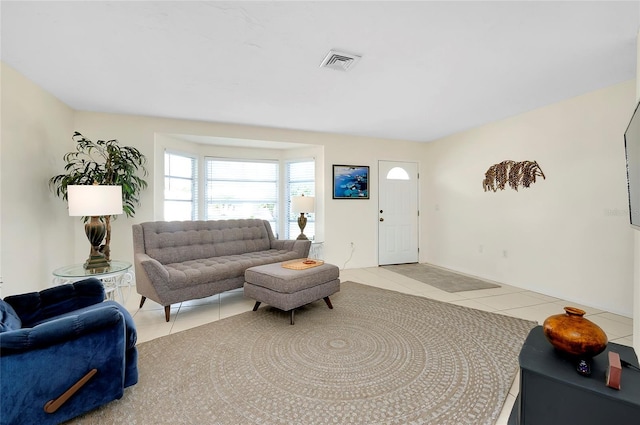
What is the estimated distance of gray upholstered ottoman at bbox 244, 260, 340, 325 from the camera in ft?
8.89

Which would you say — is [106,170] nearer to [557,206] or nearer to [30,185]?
[30,185]

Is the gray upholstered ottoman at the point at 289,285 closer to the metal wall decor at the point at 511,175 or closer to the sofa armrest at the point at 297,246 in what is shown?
the sofa armrest at the point at 297,246

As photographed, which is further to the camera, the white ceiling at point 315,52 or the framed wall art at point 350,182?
the framed wall art at point 350,182

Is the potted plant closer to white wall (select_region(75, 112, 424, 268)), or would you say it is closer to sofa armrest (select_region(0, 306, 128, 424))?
white wall (select_region(75, 112, 424, 268))

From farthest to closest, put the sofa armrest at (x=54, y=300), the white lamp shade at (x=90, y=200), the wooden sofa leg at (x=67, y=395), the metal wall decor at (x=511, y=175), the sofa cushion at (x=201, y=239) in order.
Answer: the metal wall decor at (x=511, y=175) < the sofa cushion at (x=201, y=239) < the white lamp shade at (x=90, y=200) < the sofa armrest at (x=54, y=300) < the wooden sofa leg at (x=67, y=395)

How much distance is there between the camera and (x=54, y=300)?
6.30 ft

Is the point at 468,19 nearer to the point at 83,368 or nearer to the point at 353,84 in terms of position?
the point at 353,84

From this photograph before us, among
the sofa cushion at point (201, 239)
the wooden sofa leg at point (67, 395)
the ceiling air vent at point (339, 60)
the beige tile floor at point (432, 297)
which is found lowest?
the beige tile floor at point (432, 297)

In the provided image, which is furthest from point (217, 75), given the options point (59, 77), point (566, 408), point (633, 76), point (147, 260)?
point (633, 76)

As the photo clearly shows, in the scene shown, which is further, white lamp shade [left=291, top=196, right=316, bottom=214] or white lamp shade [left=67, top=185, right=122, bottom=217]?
white lamp shade [left=291, top=196, right=316, bottom=214]

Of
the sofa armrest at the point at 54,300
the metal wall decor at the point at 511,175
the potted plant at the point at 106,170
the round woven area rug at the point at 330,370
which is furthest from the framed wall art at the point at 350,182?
the sofa armrest at the point at 54,300

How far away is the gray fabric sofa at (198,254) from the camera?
110 inches

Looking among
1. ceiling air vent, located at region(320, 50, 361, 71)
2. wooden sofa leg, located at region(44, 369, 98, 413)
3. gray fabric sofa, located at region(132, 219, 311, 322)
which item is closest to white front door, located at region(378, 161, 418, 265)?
gray fabric sofa, located at region(132, 219, 311, 322)

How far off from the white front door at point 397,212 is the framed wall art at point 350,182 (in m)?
0.34
